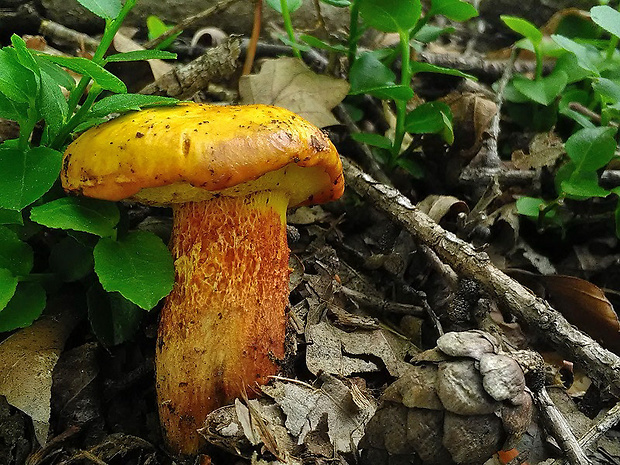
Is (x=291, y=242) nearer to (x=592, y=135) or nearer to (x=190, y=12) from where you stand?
(x=592, y=135)

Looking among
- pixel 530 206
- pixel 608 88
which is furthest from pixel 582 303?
pixel 608 88

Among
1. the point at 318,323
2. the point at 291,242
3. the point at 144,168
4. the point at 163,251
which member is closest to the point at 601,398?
the point at 318,323

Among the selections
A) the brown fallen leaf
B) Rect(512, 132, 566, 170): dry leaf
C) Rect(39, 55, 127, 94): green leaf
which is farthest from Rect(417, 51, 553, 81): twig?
Rect(39, 55, 127, 94): green leaf

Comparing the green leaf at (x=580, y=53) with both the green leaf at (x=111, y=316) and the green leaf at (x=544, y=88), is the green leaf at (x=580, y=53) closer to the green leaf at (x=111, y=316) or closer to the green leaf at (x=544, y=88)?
the green leaf at (x=544, y=88)

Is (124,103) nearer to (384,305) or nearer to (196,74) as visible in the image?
(196,74)

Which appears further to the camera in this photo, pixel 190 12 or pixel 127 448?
pixel 190 12
